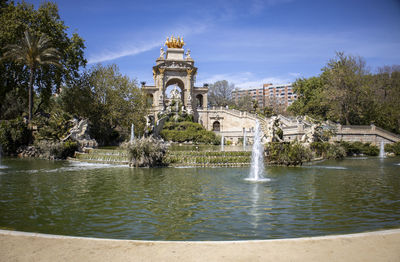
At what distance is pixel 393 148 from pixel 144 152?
85.7 ft

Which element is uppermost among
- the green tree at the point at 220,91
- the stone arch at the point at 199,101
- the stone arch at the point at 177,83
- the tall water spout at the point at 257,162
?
the green tree at the point at 220,91

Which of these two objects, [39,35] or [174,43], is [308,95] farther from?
[39,35]

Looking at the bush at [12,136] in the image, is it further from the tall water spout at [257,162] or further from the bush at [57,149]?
the tall water spout at [257,162]

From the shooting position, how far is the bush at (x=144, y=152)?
16.1 metres

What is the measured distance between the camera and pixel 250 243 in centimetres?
428

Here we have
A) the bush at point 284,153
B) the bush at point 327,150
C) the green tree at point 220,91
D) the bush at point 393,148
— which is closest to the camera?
the bush at point 284,153

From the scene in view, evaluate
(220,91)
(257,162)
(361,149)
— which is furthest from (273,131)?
(220,91)

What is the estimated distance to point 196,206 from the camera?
7746 millimetres

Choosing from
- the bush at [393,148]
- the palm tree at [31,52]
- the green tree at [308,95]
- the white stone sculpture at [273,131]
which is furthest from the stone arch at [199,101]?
the white stone sculpture at [273,131]

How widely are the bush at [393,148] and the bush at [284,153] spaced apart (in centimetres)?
1798

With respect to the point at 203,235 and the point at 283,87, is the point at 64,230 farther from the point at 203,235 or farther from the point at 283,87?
the point at 283,87

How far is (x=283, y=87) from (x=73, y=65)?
12079cm

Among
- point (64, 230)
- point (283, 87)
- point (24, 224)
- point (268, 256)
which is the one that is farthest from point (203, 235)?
point (283, 87)

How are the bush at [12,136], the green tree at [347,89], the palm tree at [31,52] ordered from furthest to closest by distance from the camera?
the green tree at [347,89] < the palm tree at [31,52] < the bush at [12,136]
